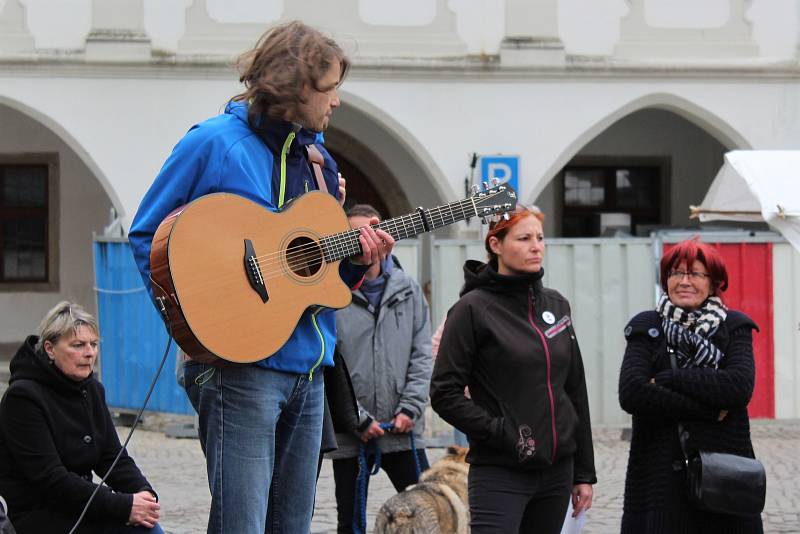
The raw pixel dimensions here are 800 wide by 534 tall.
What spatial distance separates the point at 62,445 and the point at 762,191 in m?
4.40

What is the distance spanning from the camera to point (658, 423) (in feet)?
17.6

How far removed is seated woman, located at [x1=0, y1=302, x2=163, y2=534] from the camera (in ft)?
17.6

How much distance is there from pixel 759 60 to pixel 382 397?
11.4 metres

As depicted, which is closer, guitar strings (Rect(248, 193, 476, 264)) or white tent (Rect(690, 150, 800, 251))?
guitar strings (Rect(248, 193, 476, 264))

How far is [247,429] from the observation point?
3.65 metres

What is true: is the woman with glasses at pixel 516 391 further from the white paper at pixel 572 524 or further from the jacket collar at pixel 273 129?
the jacket collar at pixel 273 129

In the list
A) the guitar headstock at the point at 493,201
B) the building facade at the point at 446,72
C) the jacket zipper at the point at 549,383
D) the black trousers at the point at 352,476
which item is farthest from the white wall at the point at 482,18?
the guitar headstock at the point at 493,201

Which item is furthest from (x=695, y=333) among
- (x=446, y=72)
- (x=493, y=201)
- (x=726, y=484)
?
(x=446, y=72)

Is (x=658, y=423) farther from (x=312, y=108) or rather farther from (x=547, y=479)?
(x=312, y=108)

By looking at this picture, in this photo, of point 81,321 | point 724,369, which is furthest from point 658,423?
point 81,321

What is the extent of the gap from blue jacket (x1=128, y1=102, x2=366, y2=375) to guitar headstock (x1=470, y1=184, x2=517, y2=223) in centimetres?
65

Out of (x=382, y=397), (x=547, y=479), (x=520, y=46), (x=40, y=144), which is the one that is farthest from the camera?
(x=40, y=144)

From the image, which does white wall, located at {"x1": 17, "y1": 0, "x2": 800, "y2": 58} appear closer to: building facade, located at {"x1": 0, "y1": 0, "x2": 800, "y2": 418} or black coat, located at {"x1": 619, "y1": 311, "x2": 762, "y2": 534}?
building facade, located at {"x1": 0, "y1": 0, "x2": 800, "y2": 418}

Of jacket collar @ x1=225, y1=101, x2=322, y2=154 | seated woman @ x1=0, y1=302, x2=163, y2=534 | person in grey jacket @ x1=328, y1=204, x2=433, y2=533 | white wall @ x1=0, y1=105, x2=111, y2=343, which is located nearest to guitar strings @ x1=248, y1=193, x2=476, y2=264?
jacket collar @ x1=225, y1=101, x2=322, y2=154
